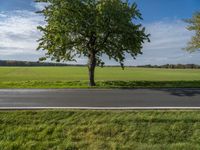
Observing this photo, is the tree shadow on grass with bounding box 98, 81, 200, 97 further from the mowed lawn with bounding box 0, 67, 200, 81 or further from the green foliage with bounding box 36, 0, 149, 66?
the mowed lawn with bounding box 0, 67, 200, 81

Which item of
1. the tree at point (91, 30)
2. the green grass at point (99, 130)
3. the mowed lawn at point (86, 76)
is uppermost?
the tree at point (91, 30)

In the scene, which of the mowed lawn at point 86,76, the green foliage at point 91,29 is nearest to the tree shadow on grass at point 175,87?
the green foliage at point 91,29

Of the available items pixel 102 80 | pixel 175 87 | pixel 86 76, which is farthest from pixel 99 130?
pixel 86 76

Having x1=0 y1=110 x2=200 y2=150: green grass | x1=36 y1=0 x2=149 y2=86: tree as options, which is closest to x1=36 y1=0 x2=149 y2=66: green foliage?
x1=36 y1=0 x2=149 y2=86: tree

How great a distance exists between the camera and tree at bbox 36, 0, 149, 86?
21.1 meters

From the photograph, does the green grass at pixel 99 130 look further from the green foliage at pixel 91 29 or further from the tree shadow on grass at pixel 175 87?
the green foliage at pixel 91 29

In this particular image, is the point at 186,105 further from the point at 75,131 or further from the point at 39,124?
the point at 39,124

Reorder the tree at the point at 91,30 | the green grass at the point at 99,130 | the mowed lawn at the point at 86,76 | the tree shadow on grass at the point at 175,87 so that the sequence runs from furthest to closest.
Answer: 1. the mowed lawn at the point at 86,76
2. the tree at the point at 91,30
3. the tree shadow on grass at the point at 175,87
4. the green grass at the point at 99,130

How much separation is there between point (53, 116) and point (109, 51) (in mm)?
13969

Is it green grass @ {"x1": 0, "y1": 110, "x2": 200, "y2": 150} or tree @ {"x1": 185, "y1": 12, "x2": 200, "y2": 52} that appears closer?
green grass @ {"x1": 0, "y1": 110, "x2": 200, "y2": 150}

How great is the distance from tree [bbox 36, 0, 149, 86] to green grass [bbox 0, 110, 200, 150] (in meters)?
12.7

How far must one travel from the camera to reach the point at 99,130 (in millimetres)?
8375

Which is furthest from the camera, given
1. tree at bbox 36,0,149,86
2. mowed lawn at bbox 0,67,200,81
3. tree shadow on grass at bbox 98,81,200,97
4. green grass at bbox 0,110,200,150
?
mowed lawn at bbox 0,67,200,81

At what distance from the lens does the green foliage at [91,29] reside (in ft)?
69.4
